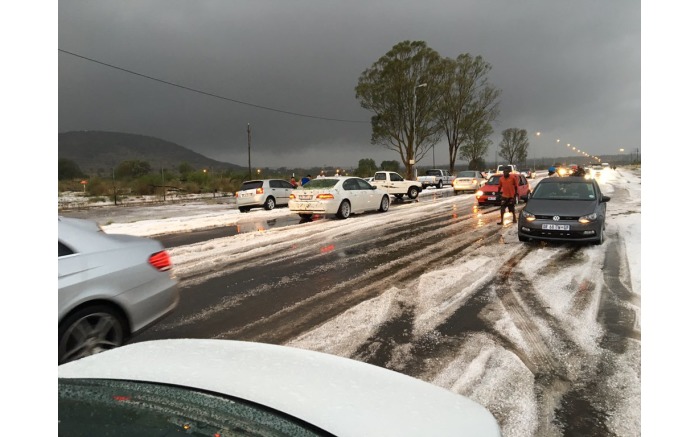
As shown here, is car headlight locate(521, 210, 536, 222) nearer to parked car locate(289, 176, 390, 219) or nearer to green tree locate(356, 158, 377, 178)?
parked car locate(289, 176, 390, 219)

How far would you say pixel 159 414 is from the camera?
1435 mm

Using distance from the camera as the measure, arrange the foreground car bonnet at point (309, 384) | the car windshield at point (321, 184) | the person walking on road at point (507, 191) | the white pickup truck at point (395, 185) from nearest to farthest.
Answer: the foreground car bonnet at point (309, 384) < the person walking on road at point (507, 191) < the car windshield at point (321, 184) < the white pickup truck at point (395, 185)

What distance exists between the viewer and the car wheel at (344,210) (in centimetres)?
1617

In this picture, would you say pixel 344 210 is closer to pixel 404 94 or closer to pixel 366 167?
pixel 404 94

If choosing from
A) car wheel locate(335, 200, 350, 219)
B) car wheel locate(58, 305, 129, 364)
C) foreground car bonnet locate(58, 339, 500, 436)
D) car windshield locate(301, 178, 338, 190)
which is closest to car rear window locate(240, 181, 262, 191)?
car windshield locate(301, 178, 338, 190)

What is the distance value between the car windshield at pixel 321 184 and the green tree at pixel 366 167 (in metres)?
45.0

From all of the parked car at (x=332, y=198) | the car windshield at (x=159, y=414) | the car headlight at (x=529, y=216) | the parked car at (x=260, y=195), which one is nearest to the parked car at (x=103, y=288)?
the car windshield at (x=159, y=414)

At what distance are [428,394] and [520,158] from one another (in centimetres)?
11698

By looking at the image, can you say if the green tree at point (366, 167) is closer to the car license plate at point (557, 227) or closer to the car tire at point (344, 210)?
the car tire at point (344, 210)

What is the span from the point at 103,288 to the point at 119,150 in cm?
12375

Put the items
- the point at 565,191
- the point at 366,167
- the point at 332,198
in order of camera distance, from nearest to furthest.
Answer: the point at 565,191
the point at 332,198
the point at 366,167

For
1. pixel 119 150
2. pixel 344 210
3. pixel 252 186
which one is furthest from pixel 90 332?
pixel 119 150

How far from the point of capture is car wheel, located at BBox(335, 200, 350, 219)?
16.2m

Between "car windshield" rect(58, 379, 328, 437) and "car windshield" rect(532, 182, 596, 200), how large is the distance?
10258 mm
